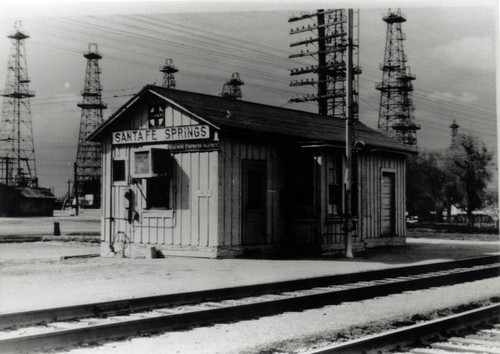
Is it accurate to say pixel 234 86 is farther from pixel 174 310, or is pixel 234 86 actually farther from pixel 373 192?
pixel 174 310

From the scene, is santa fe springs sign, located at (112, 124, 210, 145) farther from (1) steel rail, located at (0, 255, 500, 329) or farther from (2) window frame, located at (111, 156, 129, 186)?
(1) steel rail, located at (0, 255, 500, 329)

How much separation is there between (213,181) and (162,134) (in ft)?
7.07

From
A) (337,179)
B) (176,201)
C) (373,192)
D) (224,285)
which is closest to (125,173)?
(176,201)

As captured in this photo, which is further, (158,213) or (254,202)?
(254,202)

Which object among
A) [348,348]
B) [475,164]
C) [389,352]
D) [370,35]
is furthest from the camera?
[475,164]

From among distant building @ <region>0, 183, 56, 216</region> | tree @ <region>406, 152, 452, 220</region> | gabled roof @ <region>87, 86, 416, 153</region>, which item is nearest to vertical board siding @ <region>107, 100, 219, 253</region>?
gabled roof @ <region>87, 86, 416, 153</region>

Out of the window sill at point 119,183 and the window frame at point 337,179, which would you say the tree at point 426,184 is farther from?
the window sill at point 119,183

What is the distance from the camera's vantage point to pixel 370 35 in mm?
14031

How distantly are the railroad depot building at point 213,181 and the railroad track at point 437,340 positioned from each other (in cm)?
822

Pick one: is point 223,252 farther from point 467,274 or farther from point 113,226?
point 467,274

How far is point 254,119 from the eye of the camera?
57.5 ft

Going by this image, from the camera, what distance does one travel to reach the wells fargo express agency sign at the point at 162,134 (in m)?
15.6

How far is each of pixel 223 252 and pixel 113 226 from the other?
12.6 feet

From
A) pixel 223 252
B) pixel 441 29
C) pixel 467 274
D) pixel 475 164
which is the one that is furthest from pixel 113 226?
pixel 475 164
